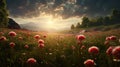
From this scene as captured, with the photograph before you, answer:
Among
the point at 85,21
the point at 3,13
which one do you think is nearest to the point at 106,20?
the point at 85,21

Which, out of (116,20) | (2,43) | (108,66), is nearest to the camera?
(108,66)

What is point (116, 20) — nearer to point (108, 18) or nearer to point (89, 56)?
point (108, 18)

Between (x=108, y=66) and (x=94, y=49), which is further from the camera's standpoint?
(x=108, y=66)

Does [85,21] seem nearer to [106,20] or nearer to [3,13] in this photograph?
[106,20]

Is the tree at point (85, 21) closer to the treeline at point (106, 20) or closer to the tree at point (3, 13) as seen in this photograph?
the treeline at point (106, 20)

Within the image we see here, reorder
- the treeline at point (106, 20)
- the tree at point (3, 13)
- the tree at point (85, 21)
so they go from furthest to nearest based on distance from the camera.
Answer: the tree at point (85, 21), the treeline at point (106, 20), the tree at point (3, 13)

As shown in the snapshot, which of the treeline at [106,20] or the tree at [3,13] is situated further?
the treeline at [106,20]

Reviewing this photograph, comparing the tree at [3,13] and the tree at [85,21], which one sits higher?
the tree at [3,13]

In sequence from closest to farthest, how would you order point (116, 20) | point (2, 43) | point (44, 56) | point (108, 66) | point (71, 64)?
1. point (108, 66)
2. point (71, 64)
3. point (44, 56)
4. point (2, 43)
5. point (116, 20)

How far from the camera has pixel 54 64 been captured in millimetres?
9008

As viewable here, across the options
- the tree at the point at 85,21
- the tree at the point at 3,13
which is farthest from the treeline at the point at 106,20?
the tree at the point at 3,13

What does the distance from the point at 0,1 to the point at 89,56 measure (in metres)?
59.5

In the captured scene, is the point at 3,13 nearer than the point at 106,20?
Yes

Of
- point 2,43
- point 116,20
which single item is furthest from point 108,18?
point 2,43
